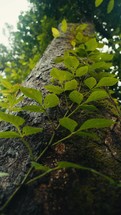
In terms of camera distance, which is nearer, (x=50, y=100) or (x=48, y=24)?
(x=50, y=100)

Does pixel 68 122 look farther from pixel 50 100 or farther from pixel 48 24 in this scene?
pixel 48 24

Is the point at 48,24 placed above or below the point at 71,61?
above

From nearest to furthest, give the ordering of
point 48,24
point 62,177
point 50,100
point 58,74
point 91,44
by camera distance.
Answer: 1. point 62,177
2. point 50,100
3. point 58,74
4. point 91,44
5. point 48,24

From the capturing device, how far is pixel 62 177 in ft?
3.22

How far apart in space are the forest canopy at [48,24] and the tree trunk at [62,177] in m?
2.96

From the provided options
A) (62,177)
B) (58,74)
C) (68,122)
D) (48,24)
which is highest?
(48,24)

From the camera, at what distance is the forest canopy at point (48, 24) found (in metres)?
4.66

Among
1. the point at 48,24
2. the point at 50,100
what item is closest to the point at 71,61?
the point at 50,100

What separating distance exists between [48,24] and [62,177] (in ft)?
14.2

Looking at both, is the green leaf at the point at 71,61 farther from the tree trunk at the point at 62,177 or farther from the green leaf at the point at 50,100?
the green leaf at the point at 50,100

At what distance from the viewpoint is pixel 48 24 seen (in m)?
4.91

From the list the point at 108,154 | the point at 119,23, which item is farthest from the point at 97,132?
the point at 119,23

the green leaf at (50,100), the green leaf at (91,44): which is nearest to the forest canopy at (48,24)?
the green leaf at (91,44)

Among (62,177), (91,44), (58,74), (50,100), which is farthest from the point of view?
(91,44)
